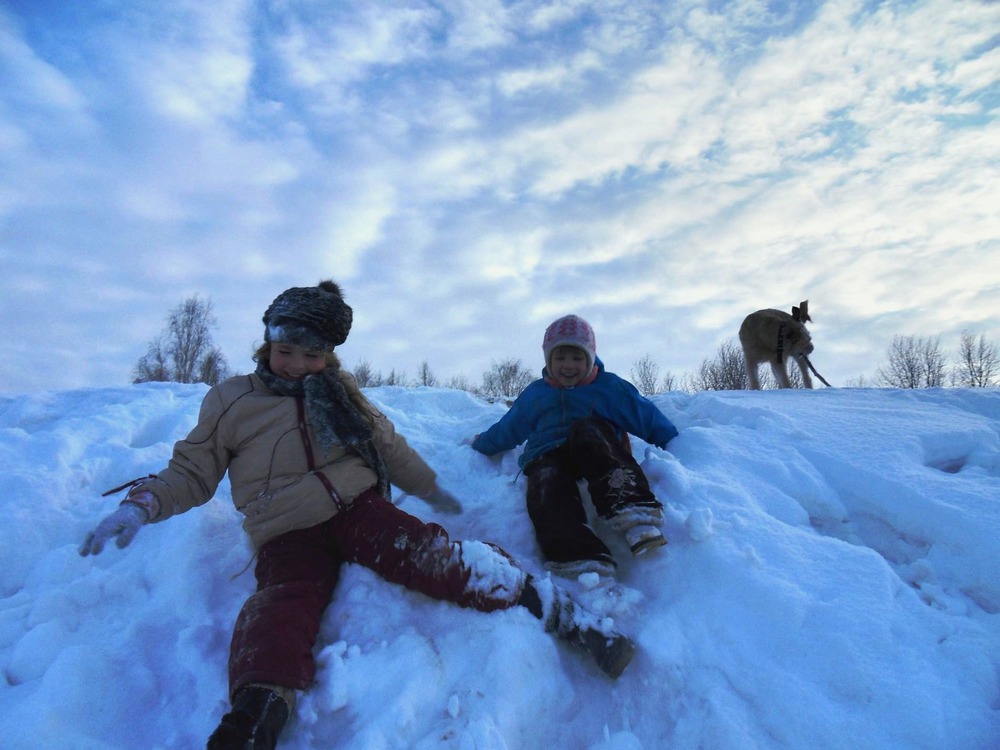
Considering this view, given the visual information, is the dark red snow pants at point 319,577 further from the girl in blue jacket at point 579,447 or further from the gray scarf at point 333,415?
the girl in blue jacket at point 579,447

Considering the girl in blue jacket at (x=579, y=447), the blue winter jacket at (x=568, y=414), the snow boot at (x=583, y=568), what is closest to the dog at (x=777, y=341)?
the blue winter jacket at (x=568, y=414)

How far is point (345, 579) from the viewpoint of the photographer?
2031 millimetres

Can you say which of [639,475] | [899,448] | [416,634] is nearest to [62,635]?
[416,634]

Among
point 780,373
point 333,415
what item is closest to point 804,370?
point 780,373

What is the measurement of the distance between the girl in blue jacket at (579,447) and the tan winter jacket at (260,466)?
34.1 inches

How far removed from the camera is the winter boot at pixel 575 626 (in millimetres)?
1683

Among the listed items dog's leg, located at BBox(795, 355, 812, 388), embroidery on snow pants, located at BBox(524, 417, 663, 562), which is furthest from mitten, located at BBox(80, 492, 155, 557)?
dog's leg, located at BBox(795, 355, 812, 388)

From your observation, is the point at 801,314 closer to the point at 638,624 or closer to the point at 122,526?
the point at 638,624

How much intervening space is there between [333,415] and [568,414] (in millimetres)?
1304

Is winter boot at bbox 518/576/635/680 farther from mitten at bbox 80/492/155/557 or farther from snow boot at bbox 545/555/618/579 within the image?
mitten at bbox 80/492/155/557

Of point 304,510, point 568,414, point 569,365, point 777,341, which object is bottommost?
point 304,510

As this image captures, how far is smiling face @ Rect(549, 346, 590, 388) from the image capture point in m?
3.07

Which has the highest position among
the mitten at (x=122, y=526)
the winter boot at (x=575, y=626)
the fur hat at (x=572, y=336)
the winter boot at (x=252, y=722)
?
the fur hat at (x=572, y=336)

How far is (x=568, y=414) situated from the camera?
2941mm
